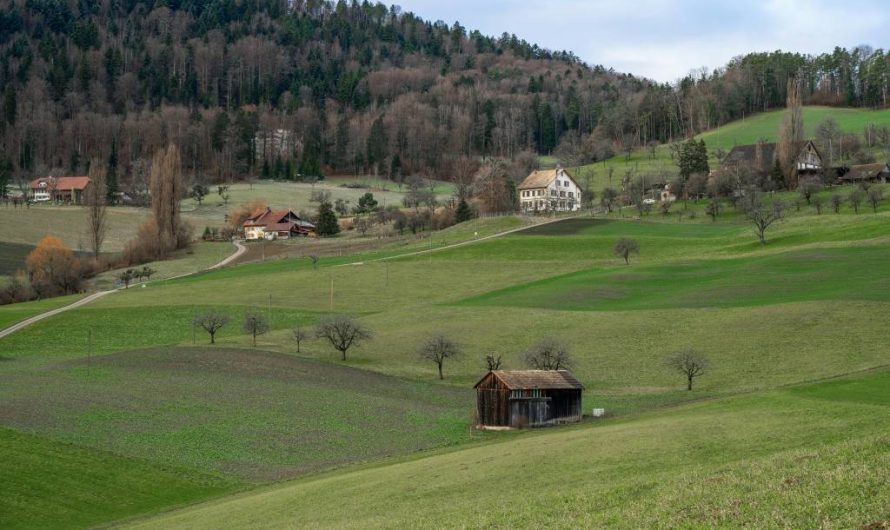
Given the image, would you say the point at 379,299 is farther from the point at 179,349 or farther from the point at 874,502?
the point at 874,502

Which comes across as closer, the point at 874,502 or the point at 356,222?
the point at 874,502

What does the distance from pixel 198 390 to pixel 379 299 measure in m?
37.1

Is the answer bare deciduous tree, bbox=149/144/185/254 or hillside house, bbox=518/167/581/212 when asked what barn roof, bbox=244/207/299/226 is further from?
hillside house, bbox=518/167/581/212

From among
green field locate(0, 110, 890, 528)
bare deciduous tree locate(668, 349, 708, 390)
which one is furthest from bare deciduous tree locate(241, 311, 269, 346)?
bare deciduous tree locate(668, 349, 708, 390)

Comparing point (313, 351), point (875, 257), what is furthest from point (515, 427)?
point (875, 257)

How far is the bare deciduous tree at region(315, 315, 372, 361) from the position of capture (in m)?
74.9

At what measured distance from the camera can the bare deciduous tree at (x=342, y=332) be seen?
246 ft

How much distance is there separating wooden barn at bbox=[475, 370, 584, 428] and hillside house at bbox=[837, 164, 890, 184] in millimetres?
102558

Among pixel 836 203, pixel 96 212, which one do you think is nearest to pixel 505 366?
pixel 836 203

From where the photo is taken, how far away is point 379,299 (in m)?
96.0

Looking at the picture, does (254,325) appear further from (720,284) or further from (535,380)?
(720,284)

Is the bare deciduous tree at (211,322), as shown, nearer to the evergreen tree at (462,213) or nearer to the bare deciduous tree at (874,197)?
the evergreen tree at (462,213)

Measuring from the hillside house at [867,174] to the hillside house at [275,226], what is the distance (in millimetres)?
85783

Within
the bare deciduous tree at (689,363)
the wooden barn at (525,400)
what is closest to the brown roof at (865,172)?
the bare deciduous tree at (689,363)
